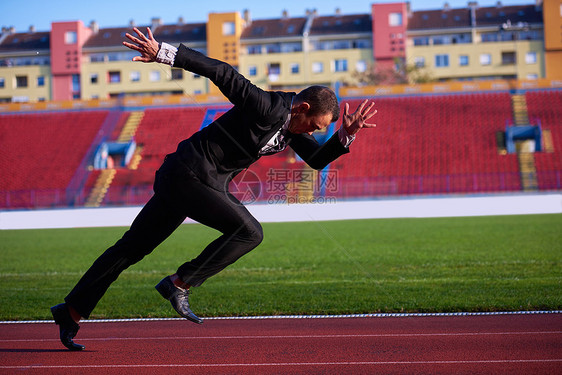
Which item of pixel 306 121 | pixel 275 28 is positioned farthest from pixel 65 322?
pixel 275 28

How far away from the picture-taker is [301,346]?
646 centimetres

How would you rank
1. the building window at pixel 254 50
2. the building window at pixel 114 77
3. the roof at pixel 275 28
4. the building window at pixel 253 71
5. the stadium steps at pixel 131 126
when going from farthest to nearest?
1. the roof at pixel 275 28
2. the building window at pixel 254 50
3. the building window at pixel 114 77
4. the building window at pixel 253 71
5. the stadium steps at pixel 131 126

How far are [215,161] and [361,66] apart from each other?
68.2m

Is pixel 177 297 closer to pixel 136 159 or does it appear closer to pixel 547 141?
pixel 136 159

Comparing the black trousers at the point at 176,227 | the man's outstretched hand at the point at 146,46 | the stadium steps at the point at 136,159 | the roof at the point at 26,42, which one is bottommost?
the stadium steps at the point at 136,159

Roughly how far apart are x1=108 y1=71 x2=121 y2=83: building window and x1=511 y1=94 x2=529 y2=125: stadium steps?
41.7m

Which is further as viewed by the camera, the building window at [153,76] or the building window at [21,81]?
the building window at [153,76]

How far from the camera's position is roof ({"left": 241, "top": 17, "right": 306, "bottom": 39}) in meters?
74.3

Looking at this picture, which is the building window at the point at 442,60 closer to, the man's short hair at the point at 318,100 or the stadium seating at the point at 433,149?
the stadium seating at the point at 433,149

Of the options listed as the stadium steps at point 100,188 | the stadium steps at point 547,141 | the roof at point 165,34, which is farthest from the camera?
the roof at point 165,34

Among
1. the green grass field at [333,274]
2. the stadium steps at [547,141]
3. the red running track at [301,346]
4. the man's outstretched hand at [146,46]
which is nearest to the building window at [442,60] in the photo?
the stadium steps at [547,141]

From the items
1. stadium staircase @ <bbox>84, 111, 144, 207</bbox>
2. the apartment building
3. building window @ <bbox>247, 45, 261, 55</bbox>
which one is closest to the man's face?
stadium staircase @ <bbox>84, 111, 144, 207</bbox>

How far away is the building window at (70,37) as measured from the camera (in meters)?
71.8

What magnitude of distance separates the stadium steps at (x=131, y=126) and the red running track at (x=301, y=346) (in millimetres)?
40485
